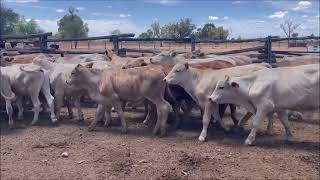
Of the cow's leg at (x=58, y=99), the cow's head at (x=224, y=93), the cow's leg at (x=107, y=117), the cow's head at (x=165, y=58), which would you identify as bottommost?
the cow's leg at (x=107, y=117)

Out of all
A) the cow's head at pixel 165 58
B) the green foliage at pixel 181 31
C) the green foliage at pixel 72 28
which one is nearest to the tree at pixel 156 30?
the green foliage at pixel 181 31

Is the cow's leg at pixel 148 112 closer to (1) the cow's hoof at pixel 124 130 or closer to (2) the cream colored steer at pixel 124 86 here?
(2) the cream colored steer at pixel 124 86

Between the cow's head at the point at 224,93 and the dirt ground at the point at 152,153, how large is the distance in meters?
0.87

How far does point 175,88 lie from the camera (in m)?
9.81

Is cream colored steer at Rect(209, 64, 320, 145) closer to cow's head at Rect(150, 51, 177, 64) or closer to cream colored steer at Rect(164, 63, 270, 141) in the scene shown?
cream colored steer at Rect(164, 63, 270, 141)

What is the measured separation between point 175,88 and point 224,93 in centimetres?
176

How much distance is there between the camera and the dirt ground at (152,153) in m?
6.75

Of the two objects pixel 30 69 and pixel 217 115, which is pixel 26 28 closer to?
pixel 30 69

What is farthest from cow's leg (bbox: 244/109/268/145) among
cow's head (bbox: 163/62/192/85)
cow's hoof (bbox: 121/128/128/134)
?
cow's hoof (bbox: 121/128/128/134)

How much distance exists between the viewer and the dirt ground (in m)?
6.75

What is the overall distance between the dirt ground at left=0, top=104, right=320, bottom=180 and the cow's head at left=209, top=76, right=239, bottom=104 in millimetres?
872

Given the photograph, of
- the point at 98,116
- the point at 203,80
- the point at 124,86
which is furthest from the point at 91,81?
the point at 203,80

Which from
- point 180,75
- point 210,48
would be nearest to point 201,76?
point 180,75

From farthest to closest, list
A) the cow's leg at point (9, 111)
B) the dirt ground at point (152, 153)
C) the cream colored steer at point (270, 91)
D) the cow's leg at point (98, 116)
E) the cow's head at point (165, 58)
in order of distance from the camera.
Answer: the cow's head at point (165, 58) → the cow's leg at point (9, 111) → the cow's leg at point (98, 116) → the dirt ground at point (152, 153) → the cream colored steer at point (270, 91)
